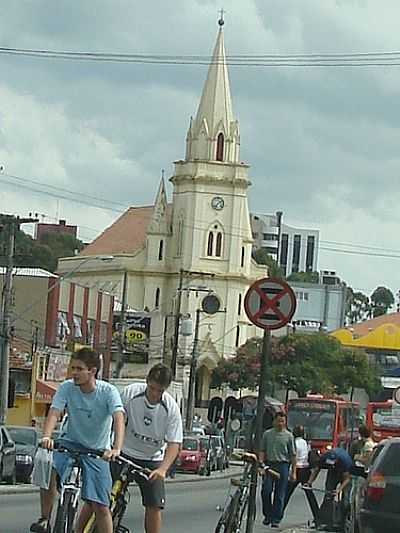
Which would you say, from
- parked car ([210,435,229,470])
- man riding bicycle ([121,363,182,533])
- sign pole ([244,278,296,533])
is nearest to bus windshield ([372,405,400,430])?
parked car ([210,435,229,470])

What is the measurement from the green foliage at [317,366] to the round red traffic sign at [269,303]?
278 ft

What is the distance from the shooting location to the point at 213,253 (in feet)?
438

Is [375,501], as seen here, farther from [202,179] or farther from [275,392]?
[202,179]

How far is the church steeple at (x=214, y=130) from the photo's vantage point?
132 meters

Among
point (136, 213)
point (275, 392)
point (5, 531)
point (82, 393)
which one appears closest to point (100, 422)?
point (82, 393)

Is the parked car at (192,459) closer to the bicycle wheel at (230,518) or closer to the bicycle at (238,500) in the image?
the bicycle at (238,500)

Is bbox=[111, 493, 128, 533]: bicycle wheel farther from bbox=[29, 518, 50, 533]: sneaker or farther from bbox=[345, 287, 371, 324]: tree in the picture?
bbox=[345, 287, 371, 324]: tree

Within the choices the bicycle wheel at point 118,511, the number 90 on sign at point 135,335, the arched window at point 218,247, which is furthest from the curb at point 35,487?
the arched window at point 218,247

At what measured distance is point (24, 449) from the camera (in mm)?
36094

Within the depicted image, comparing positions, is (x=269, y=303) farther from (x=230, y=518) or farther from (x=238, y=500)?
(x=230, y=518)

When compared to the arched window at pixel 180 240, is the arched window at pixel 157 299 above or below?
below

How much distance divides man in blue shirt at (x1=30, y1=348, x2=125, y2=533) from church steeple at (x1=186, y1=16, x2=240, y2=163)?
119577mm

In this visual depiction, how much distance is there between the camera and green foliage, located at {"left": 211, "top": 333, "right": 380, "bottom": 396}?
339 ft

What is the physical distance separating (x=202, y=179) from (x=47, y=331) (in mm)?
54929
